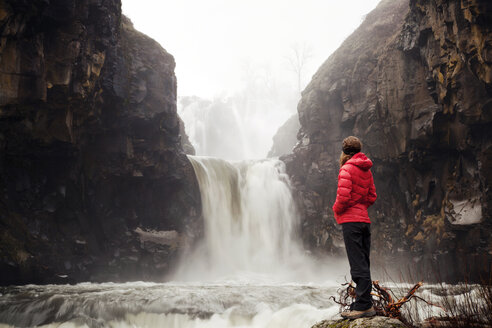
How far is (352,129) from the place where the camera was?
20.5 metres

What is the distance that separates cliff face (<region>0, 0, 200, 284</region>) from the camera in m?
12.3

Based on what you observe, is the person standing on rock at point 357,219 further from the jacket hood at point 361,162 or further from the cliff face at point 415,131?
the cliff face at point 415,131

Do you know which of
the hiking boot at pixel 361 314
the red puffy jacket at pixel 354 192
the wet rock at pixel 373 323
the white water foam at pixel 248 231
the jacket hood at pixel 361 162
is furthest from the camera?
the white water foam at pixel 248 231

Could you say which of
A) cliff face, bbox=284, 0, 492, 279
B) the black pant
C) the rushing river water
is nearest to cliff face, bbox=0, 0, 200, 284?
Result: the rushing river water

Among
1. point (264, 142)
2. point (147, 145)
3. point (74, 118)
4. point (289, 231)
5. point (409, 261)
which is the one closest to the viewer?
point (74, 118)

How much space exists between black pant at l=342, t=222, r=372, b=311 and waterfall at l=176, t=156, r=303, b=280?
1568 centimetres

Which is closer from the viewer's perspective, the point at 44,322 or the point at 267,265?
the point at 44,322

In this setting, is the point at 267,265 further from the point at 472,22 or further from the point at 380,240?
the point at 472,22

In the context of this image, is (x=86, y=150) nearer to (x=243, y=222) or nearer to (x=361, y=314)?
(x=243, y=222)

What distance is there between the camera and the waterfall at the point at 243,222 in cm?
2000

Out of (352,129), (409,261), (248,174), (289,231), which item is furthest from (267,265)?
(352,129)

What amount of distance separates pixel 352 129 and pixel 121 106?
12716 millimetres

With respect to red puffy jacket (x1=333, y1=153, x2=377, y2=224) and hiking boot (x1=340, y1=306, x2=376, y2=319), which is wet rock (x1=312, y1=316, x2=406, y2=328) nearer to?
hiking boot (x1=340, y1=306, x2=376, y2=319)

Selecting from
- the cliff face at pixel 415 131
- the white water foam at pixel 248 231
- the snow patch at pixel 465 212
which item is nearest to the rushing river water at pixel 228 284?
the white water foam at pixel 248 231
